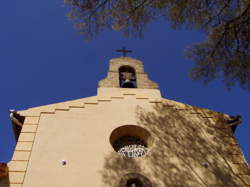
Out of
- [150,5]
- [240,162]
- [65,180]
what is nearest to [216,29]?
[150,5]

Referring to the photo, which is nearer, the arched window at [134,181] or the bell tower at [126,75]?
the arched window at [134,181]

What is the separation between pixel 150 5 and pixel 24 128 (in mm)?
5136

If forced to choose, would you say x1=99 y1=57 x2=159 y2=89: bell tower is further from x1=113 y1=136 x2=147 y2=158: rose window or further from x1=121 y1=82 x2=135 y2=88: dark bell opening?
x1=113 y1=136 x2=147 y2=158: rose window

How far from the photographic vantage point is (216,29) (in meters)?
8.05

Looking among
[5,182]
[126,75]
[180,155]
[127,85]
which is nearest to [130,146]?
[180,155]

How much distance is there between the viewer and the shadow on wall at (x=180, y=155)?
307 inches

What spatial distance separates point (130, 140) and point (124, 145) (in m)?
0.30

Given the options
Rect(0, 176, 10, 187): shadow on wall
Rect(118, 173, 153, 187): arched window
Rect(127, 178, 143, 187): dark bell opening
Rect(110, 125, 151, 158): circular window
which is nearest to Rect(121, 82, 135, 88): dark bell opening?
Rect(110, 125, 151, 158): circular window

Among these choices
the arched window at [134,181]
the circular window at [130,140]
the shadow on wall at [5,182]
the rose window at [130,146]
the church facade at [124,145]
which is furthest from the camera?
the circular window at [130,140]

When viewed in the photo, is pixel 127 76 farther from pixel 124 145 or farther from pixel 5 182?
pixel 5 182

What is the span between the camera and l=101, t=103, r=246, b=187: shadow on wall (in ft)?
25.6

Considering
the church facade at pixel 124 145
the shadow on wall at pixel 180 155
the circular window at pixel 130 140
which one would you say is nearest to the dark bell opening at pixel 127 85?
the church facade at pixel 124 145

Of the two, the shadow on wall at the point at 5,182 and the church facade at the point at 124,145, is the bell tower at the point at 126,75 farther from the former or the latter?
the shadow on wall at the point at 5,182

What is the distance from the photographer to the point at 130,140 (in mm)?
9477
